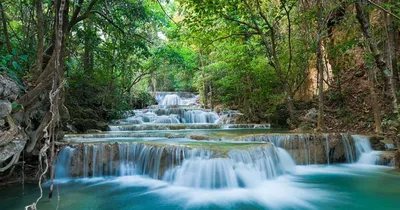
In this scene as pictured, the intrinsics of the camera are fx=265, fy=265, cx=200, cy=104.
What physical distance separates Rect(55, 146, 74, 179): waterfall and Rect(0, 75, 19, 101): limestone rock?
2.38m

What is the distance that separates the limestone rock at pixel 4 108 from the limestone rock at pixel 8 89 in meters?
0.10

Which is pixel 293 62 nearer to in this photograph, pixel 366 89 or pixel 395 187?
pixel 366 89

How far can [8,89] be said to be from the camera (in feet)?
13.0

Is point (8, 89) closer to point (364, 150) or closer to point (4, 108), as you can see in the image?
point (4, 108)

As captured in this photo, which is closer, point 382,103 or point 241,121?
point 382,103

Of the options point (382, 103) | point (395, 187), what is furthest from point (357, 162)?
point (382, 103)

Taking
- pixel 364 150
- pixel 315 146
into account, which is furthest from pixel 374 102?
pixel 315 146

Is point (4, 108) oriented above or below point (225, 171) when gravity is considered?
above

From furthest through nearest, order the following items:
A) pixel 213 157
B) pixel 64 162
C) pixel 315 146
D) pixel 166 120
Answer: pixel 166 120
pixel 315 146
pixel 64 162
pixel 213 157

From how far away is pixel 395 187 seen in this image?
537 cm

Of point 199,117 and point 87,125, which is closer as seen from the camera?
point 87,125

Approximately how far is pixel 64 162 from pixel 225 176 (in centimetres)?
382

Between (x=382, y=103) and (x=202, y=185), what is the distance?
8.16 metres

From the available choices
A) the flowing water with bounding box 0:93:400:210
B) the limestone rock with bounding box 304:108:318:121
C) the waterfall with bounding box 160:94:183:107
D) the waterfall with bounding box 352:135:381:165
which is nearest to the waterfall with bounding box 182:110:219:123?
the limestone rock with bounding box 304:108:318:121
